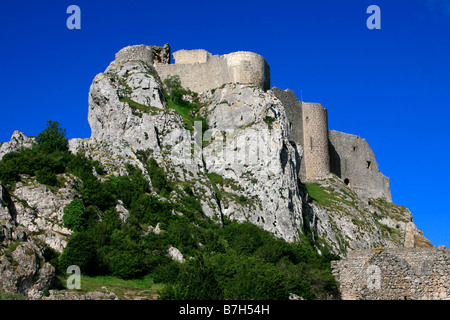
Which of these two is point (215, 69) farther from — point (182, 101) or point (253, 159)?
point (253, 159)

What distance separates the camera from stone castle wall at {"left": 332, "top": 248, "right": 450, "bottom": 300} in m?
22.9

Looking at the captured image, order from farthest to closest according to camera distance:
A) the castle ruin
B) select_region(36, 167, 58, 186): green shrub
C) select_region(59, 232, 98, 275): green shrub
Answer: the castle ruin
select_region(36, 167, 58, 186): green shrub
select_region(59, 232, 98, 275): green shrub

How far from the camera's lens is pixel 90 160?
36.6 meters

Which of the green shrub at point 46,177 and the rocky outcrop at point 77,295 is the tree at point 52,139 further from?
the rocky outcrop at point 77,295

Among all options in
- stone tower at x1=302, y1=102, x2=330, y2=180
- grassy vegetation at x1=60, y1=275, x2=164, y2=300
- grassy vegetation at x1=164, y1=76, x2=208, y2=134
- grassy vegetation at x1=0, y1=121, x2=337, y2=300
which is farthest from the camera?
stone tower at x1=302, y1=102, x2=330, y2=180

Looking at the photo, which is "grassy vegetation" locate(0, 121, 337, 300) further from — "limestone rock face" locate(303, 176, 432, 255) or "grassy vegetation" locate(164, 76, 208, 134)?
"grassy vegetation" locate(164, 76, 208, 134)

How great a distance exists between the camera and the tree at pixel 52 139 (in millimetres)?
38594

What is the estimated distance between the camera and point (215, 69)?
155ft

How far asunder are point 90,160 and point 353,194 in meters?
30.1

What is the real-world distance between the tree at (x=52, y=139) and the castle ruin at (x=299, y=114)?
9.31 meters

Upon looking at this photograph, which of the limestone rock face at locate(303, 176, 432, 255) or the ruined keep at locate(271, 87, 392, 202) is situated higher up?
the ruined keep at locate(271, 87, 392, 202)

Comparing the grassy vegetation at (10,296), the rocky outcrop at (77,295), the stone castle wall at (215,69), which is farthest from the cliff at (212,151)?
the grassy vegetation at (10,296)

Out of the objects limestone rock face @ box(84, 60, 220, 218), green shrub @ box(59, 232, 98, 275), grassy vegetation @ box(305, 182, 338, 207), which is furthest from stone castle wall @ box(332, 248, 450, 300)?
grassy vegetation @ box(305, 182, 338, 207)

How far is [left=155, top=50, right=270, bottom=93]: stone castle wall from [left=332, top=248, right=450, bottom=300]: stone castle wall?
23.4m
